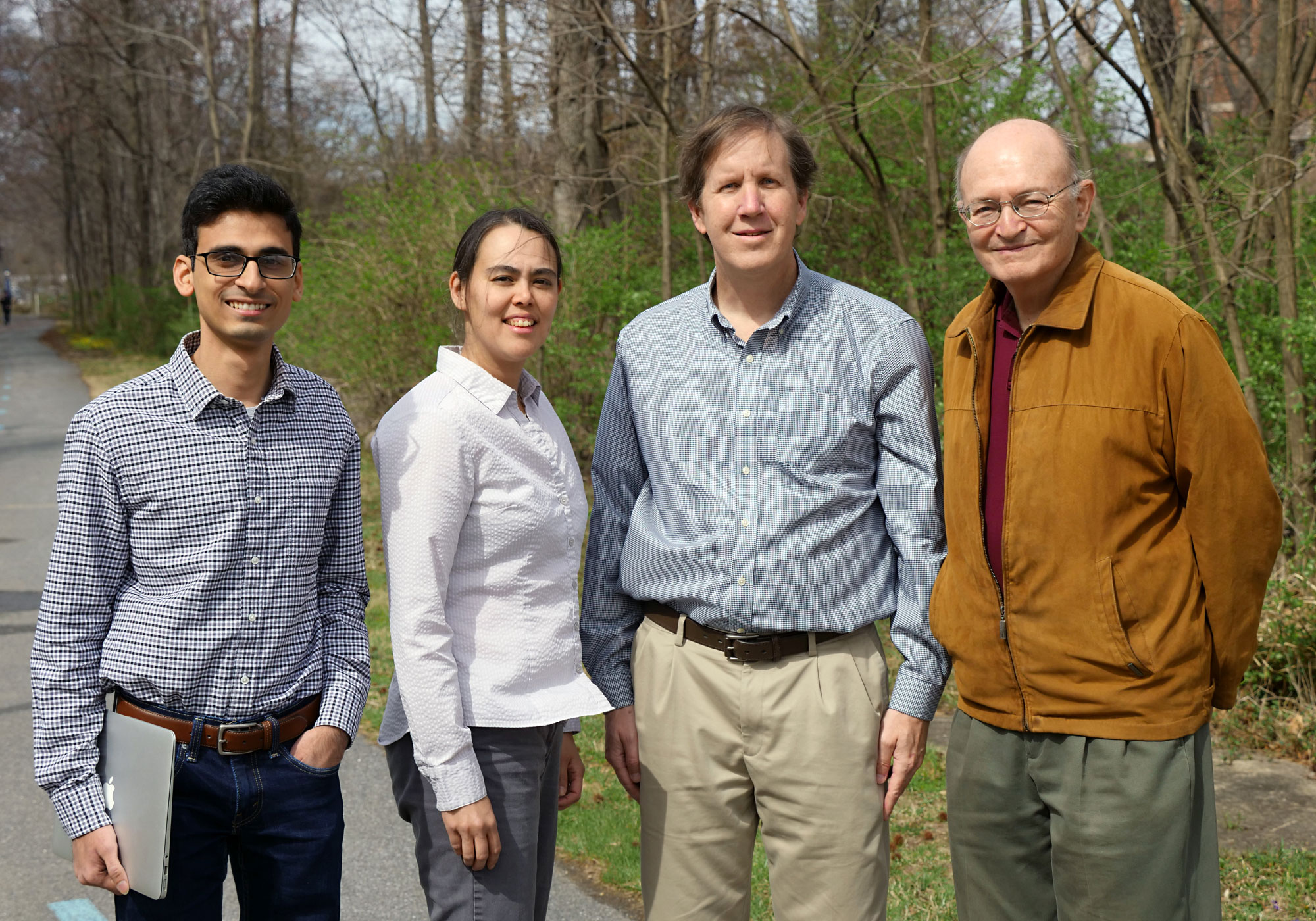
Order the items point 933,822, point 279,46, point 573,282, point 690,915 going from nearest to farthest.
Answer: point 690,915 → point 933,822 → point 573,282 → point 279,46

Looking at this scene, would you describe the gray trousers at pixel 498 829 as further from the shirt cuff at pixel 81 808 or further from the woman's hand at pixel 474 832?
the shirt cuff at pixel 81 808

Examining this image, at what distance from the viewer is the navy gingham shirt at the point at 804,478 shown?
2.69m

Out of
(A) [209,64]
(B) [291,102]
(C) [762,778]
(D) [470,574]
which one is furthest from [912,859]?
(B) [291,102]

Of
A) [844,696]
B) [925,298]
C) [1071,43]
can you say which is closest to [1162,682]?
[844,696]

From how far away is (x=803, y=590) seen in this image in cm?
267

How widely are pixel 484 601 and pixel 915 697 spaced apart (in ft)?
3.29

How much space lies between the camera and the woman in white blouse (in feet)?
7.92

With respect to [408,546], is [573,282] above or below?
above

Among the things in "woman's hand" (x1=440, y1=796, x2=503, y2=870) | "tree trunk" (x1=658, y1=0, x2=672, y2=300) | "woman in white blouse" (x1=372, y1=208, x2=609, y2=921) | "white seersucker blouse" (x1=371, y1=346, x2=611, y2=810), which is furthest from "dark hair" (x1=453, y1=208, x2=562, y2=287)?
"tree trunk" (x1=658, y1=0, x2=672, y2=300)

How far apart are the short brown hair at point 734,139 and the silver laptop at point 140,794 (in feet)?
5.52

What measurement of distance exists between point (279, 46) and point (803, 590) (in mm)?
28801

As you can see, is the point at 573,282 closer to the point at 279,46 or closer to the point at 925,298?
the point at 925,298

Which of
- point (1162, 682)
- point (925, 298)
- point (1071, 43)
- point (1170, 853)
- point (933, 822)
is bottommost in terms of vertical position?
point (933, 822)

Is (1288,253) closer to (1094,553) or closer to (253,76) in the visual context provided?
(1094,553)
